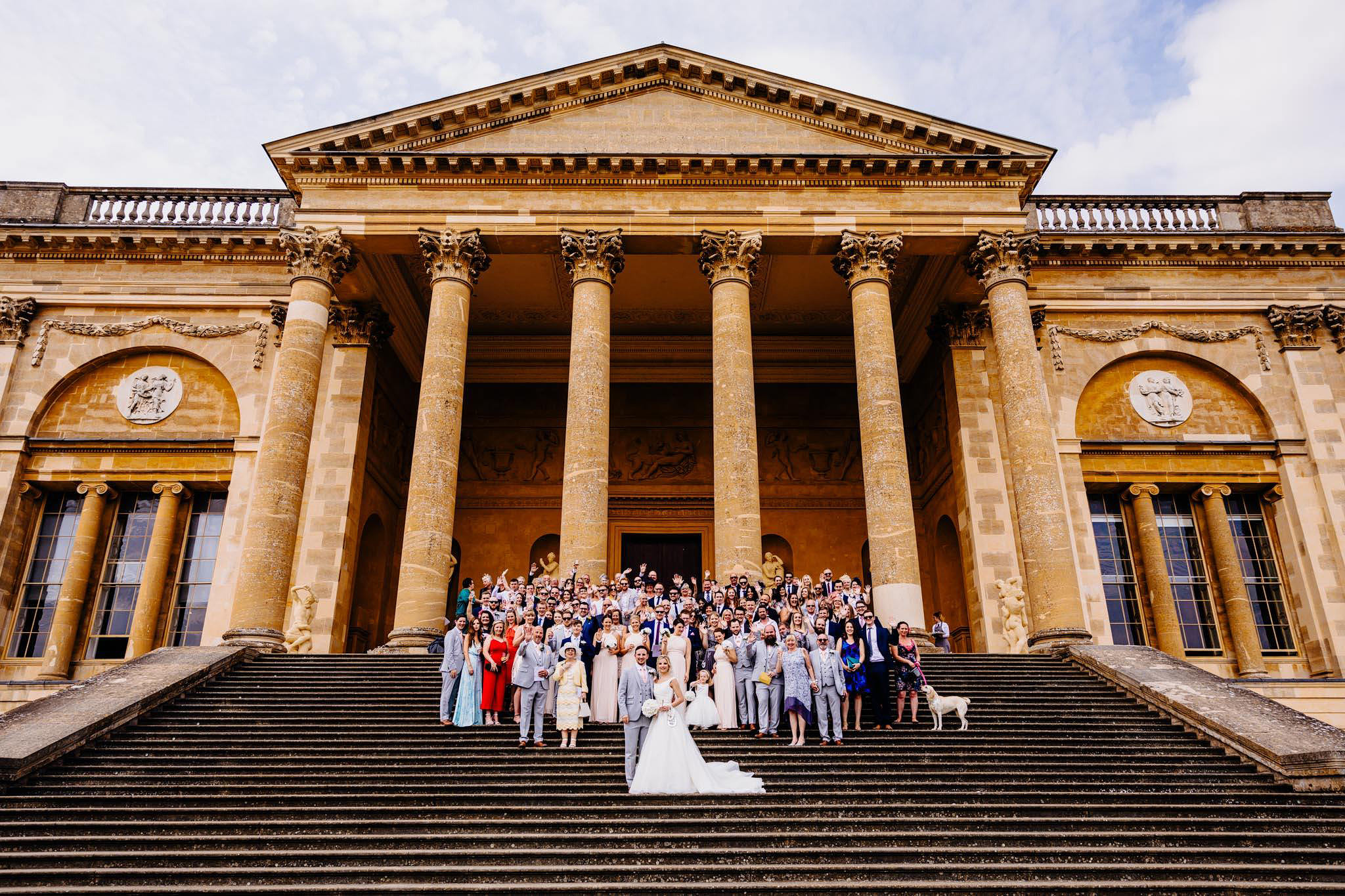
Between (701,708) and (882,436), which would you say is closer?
(701,708)

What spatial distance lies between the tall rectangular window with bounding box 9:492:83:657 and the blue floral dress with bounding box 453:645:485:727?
1430 cm

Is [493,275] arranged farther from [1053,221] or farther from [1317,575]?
[1317,575]

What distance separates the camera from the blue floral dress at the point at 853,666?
10.8 metres

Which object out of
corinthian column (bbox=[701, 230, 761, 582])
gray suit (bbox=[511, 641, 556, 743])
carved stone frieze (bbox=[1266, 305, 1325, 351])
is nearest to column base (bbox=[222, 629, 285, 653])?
gray suit (bbox=[511, 641, 556, 743])

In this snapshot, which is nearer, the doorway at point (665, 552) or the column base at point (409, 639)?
the column base at point (409, 639)

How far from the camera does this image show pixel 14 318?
2109 cm

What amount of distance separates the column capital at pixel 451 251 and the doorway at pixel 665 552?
9.78 m

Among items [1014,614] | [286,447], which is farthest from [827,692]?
[286,447]

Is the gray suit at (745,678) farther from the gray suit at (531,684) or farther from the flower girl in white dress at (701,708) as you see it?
the gray suit at (531,684)

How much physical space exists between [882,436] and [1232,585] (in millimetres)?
9896

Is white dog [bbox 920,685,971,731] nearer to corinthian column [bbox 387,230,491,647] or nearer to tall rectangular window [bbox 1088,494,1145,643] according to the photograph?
corinthian column [bbox 387,230,491,647]

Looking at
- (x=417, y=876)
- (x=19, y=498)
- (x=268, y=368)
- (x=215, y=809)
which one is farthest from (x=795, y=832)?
(x=19, y=498)

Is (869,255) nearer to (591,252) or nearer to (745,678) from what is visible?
(591,252)

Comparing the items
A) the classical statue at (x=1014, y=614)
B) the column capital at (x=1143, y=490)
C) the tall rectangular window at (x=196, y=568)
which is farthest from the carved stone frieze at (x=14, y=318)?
the column capital at (x=1143, y=490)
